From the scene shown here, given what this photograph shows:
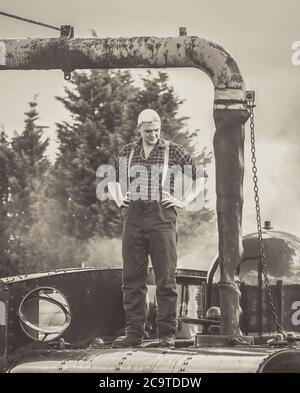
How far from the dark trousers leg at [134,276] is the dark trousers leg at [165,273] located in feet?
0.33

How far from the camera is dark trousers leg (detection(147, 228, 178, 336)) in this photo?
799cm

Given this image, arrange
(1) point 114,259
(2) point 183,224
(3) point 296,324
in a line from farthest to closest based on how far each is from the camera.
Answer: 1. (1) point 114,259
2. (2) point 183,224
3. (3) point 296,324

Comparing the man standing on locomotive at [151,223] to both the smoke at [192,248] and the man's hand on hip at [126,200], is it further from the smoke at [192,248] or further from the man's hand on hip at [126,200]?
the smoke at [192,248]

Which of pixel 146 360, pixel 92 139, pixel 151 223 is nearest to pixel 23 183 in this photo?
pixel 92 139

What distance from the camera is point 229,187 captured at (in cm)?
868

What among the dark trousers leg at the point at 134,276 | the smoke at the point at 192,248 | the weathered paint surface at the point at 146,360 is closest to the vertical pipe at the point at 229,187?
the dark trousers leg at the point at 134,276

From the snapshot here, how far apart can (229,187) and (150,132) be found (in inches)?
34.9

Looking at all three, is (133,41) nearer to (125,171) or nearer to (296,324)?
(125,171)

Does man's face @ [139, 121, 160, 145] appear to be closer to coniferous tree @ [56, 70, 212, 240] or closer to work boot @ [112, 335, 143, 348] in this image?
work boot @ [112, 335, 143, 348]

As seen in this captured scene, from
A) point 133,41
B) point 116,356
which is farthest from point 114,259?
point 116,356

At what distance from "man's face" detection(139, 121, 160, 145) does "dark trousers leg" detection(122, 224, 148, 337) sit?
0.57 meters
